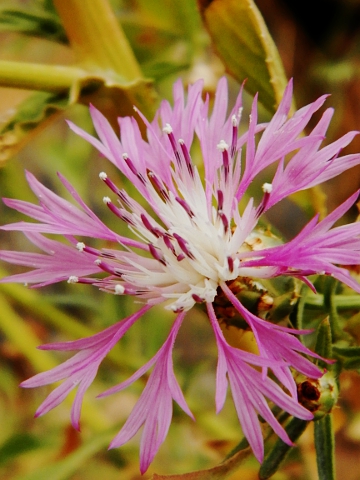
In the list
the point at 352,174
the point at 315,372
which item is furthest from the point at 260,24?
the point at 352,174

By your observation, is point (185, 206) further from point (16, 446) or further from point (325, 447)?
point (16, 446)

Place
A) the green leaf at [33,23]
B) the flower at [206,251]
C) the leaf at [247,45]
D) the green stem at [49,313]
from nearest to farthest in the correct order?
the flower at [206,251] → the leaf at [247,45] → the green leaf at [33,23] → the green stem at [49,313]

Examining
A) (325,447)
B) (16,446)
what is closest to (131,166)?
(325,447)

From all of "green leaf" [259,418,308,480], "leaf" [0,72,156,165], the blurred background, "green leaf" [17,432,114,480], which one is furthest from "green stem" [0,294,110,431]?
"green leaf" [259,418,308,480]

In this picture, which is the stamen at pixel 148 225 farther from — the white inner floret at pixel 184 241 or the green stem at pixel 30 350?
the green stem at pixel 30 350

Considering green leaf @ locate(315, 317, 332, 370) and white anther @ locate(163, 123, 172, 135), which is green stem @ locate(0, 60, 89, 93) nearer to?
white anther @ locate(163, 123, 172, 135)

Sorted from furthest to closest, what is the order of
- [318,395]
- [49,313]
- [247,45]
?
[49,313]
[247,45]
[318,395]

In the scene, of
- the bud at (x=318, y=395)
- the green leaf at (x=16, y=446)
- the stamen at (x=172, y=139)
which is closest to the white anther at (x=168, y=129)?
the stamen at (x=172, y=139)

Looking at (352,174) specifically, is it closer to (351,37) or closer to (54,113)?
(351,37)
